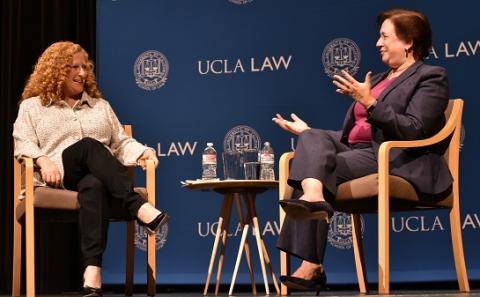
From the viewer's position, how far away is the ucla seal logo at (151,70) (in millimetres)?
5289

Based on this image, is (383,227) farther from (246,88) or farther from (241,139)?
(246,88)

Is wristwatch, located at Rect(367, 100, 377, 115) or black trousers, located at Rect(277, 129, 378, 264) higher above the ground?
wristwatch, located at Rect(367, 100, 377, 115)

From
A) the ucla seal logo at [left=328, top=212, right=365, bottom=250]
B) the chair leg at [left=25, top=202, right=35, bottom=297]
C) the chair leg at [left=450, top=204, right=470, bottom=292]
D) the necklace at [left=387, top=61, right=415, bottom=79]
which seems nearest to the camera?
the chair leg at [left=25, top=202, right=35, bottom=297]

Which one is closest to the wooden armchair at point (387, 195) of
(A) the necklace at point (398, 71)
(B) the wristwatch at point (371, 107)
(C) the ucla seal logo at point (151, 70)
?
(B) the wristwatch at point (371, 107)

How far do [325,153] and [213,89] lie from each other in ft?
6.10

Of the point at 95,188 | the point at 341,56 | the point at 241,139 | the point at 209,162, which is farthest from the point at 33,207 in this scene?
the point at 341,56

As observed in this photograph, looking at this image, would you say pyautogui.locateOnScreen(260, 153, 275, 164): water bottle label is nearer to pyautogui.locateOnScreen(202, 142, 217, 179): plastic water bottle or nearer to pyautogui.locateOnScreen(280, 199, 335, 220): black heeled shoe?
pyautogui.locateOnScreen(202, 142, 217, 179): plastic water bottle

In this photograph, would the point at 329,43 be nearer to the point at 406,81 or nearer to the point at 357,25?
the point at 357,25

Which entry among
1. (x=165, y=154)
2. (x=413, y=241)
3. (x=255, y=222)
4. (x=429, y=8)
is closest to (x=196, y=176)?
(x=165, y=154)

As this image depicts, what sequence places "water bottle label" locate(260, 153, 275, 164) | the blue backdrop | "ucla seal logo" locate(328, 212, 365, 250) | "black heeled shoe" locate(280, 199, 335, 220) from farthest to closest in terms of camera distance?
"ucla seal logo" locate(328, 212, 365, 250) < the blue backdrop < "water bottle label" locate(260, 153, 275, 164) < "black heeled shoe" locate(280, 199, 335, 220)

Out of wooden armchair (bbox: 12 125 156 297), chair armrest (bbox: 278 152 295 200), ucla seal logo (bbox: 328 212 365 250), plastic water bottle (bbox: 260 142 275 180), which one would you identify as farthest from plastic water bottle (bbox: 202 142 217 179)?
ucla seal logo (bbox: 328 212 365 250)

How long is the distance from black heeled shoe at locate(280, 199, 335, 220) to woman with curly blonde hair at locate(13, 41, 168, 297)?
0.58 metres

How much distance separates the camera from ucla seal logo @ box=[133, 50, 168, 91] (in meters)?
5.29

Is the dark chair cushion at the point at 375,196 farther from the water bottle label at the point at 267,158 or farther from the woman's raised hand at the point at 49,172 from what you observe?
the woman's raised hand at the point at 49,172
